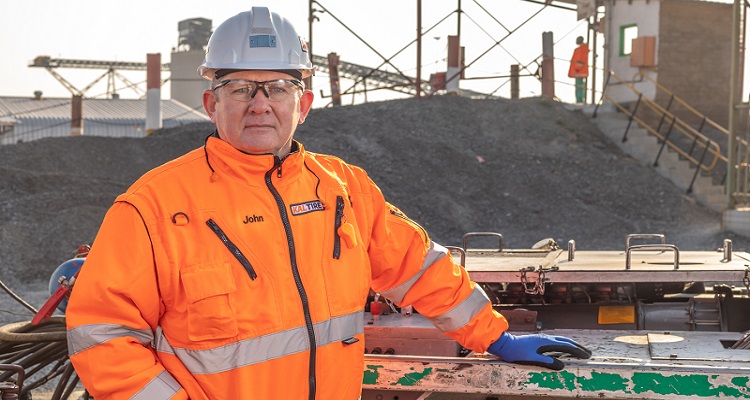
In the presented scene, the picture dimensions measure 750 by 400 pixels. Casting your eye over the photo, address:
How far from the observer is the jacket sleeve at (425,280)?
12.6 feet

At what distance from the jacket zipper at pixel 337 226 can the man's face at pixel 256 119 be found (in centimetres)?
27

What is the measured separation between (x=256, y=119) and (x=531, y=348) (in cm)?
152

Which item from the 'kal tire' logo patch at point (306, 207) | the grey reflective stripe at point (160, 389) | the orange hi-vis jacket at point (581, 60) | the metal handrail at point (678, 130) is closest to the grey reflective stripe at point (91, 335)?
the grey reflective stripe at point (160, 389)

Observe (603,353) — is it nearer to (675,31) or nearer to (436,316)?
(436,316)

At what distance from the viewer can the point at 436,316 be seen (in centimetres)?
397

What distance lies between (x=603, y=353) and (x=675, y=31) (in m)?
21.5

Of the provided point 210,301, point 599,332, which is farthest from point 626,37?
point 210,301

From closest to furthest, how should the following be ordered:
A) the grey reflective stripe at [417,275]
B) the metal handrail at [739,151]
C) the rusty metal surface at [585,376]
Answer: the rusty metal surface at [585,376]
the grey reflective stripe at [417,275]
the metal handrail at [739,151]

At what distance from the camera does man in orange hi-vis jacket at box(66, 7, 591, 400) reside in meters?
2.99

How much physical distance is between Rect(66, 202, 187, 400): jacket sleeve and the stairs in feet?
58.3

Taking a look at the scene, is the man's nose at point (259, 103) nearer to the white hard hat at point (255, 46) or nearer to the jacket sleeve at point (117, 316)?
the white hard hat at point (255, 46)

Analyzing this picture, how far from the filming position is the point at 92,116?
48.2m

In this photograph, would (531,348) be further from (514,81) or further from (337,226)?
(514,81)

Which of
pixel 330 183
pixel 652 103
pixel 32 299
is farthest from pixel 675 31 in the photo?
pixel 330 183
